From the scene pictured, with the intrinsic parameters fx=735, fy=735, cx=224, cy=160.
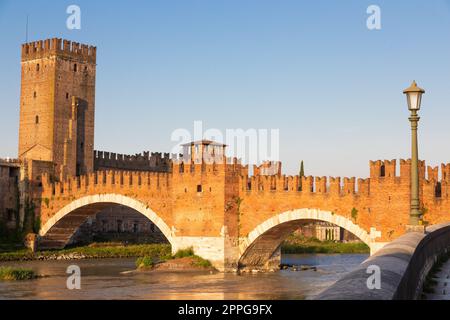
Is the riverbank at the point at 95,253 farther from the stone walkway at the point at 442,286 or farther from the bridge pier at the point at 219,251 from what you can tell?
the stone walkway at the point at 442,286

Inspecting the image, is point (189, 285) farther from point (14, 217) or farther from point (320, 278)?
point (14, 217)

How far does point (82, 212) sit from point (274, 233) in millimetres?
13554

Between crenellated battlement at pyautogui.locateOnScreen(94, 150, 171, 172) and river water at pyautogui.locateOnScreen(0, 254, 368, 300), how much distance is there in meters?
17.3

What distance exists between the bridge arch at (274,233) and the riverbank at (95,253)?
25.4 ft

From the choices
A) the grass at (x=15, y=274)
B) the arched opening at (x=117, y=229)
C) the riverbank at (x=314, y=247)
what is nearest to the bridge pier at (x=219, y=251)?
the grass at (x=15, y=274)

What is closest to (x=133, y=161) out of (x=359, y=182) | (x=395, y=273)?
(x=359, y=182)

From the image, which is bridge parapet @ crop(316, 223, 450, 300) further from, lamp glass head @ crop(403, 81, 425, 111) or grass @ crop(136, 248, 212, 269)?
grass @ crop(136, 248, 212, 269)

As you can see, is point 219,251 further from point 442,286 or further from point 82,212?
point 442,286

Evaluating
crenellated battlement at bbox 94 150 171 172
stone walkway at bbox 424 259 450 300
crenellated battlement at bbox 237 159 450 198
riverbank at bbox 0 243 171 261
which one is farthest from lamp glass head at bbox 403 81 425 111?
crenellated battlement at bbox 94 150 171 172

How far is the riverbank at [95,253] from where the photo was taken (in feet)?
125

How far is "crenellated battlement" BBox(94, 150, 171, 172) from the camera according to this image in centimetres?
4983

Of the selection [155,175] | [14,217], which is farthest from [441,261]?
[14,217]

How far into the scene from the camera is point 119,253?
41281mm
